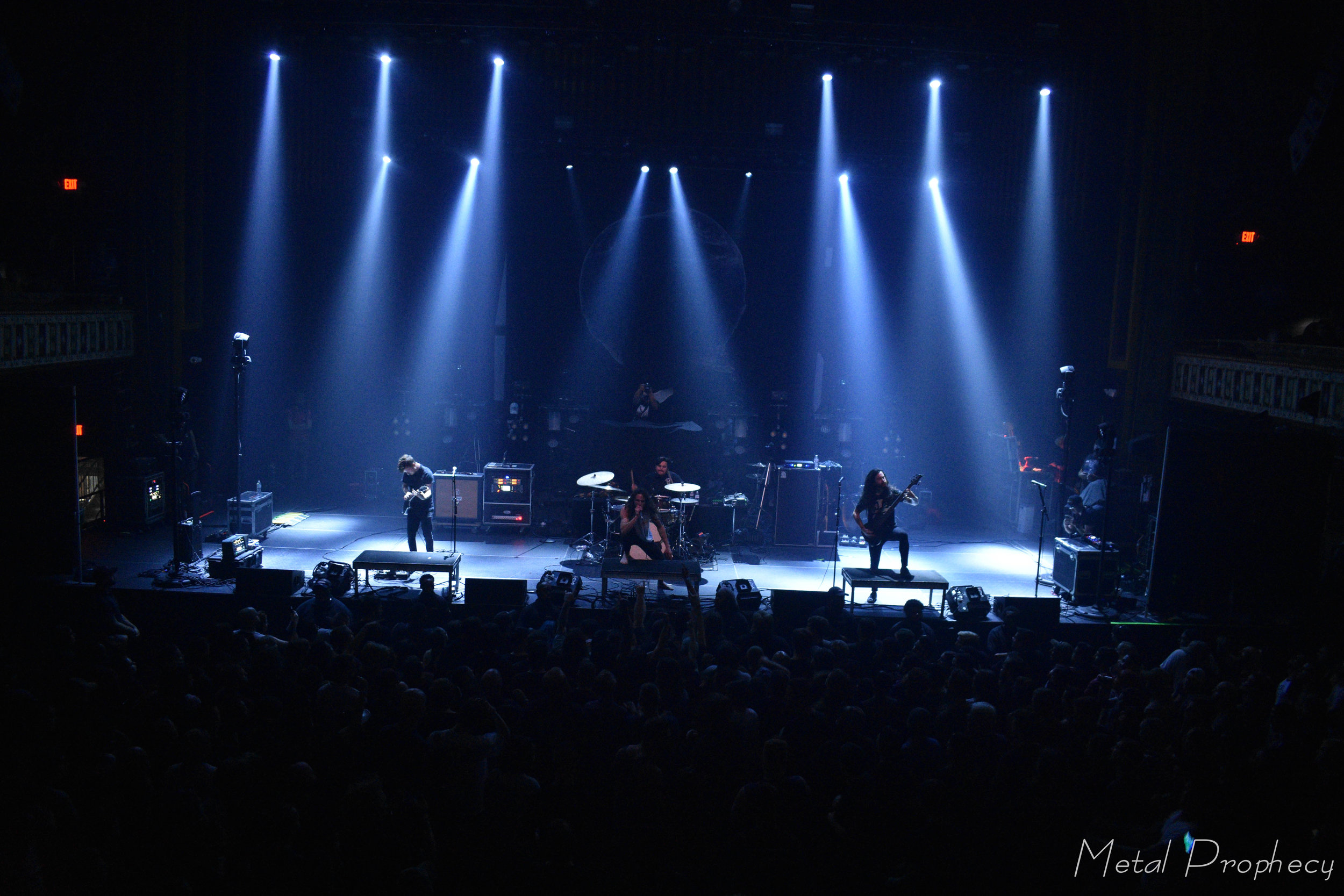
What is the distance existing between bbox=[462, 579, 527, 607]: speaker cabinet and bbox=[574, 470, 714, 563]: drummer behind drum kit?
2.64 meters

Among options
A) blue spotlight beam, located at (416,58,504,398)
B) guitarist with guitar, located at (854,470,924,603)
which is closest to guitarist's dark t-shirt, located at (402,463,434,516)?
guitarist with guitar, located at (854,470,924,603)

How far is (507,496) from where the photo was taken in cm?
1530

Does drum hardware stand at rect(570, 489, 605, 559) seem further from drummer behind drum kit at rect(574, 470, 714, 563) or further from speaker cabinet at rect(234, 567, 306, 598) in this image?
speaker cabinet at rect(234, 567, 306, 598)

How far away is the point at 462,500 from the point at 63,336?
20.0ft

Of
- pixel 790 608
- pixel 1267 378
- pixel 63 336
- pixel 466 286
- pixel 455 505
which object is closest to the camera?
pixel 790 608

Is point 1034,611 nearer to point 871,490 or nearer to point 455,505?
point 871,490

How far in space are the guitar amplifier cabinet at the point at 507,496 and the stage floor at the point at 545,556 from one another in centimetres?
25

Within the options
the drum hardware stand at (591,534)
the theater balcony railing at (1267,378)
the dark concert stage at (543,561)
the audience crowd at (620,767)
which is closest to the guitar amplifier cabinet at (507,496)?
the dark concert stage at (543,561)

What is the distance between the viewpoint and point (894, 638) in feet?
24.3

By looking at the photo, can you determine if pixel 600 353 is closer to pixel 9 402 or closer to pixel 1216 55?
pixel 9 402

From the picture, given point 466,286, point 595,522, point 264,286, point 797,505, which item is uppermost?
point 466,286

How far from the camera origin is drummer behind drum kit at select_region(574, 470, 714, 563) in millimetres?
12875

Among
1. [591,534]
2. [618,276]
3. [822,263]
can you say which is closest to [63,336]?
[591,534]

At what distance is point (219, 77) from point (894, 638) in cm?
1471
